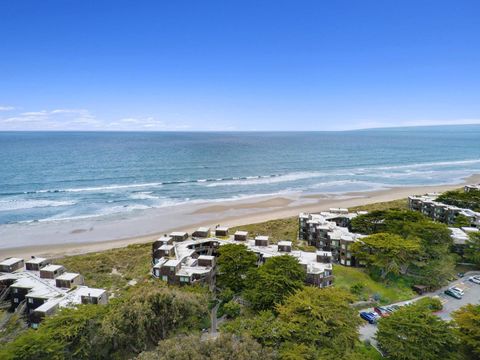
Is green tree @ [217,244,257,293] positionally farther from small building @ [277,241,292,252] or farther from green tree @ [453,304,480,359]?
green tree @ [453,304,480,359]

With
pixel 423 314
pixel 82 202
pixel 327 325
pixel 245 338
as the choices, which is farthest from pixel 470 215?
pixel 82 202

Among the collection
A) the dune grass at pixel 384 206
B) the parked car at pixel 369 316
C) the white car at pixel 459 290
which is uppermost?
the dune grass at pixel 384 206

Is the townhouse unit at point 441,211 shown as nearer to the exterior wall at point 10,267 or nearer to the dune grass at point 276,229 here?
the dune grass at point 276,229

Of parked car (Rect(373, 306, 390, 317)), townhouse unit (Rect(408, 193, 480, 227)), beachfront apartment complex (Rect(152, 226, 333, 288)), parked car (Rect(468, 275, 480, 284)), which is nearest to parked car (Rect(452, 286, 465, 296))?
parked car (Rect(468, 275, 480, 284))

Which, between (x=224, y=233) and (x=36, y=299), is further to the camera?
(x=224, y=233)

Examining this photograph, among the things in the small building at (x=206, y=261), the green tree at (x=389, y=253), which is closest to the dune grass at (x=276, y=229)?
the green tree at (x=389, y=253)

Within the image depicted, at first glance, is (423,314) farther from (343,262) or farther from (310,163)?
(310,163)

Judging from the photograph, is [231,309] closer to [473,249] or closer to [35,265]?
[35,265]
